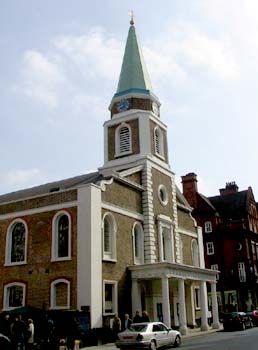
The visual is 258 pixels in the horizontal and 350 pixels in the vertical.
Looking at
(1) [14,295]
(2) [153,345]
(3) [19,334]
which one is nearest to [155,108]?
(1) [14,295]

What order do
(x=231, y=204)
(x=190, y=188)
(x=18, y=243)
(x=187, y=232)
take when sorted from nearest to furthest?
1. (x=18, y=243)
2. (x=187, y=232)
3. (x=190, y=188)
4. (x=231, y=204)

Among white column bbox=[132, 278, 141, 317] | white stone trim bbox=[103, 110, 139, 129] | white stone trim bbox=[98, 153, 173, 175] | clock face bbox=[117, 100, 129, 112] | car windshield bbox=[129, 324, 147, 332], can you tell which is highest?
clock face bbox=[117, 100, 129, 112]

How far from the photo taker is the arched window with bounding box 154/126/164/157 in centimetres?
3697

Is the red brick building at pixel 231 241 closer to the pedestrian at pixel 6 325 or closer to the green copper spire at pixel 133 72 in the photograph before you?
the green copper spire at pixel 133 72

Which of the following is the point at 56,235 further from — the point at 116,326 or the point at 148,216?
the point at 148,216

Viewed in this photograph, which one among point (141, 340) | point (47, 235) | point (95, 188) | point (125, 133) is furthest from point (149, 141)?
point (141, 340)

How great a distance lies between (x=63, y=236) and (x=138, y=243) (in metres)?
6.32

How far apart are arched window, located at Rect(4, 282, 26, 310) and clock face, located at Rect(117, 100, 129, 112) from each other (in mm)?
16404

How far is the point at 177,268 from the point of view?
2914 centimetres

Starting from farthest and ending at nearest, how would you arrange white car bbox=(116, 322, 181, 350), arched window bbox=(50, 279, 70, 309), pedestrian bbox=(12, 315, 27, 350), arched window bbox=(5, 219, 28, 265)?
arched window bbox=(5, 219, 28, 265), arched window bbox=(50, 279, 70, 309), pedestrian bbox=(12, 315, 27, 350), white car bbox=(116, 322, 181, 350)

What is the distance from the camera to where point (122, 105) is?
37500mm

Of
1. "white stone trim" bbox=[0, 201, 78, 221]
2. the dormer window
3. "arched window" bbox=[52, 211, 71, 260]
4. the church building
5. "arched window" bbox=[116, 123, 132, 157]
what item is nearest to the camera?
the church building

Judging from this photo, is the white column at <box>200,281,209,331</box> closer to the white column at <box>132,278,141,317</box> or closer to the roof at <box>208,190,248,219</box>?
the white column at <box>132,278,141,317</box>

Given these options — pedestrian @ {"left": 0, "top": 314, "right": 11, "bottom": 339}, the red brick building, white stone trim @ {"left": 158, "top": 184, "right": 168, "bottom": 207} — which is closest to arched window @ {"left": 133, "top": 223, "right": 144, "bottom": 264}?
white stone trim @ {"left": 158, "top": 184, "right": 168, "bottom": 207}
